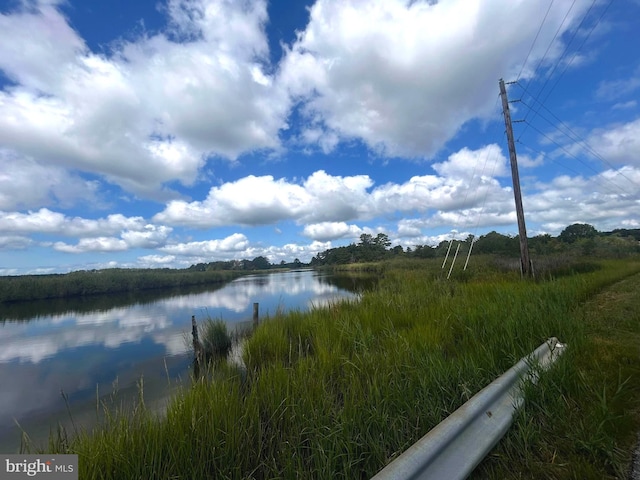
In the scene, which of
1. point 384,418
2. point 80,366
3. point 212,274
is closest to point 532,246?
point 384,418

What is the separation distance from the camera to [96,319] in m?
20.4

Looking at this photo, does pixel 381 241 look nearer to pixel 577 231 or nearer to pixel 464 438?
pixel 577 231

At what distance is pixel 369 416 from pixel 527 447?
3.67 feet

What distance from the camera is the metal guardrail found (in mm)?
1422

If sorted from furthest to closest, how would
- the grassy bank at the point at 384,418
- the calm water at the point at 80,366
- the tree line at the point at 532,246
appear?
1. the tree line at the point at 532,246
2. the calm water at the point at 80,366
3. the grassy bank at the point at 384,418

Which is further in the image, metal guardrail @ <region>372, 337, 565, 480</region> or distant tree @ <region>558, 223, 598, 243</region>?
distant tree @ <region>558, 223, 598, 243</region>

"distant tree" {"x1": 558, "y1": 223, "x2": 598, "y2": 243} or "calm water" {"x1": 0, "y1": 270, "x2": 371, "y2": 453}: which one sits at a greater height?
"distant tree" {"x1": 558, "y1": 223, "x2": 598, "y2": 243}

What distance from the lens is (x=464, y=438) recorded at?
1.70 m

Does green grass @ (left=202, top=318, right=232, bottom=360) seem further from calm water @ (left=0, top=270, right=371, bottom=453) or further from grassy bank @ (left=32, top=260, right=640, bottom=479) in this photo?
grassy bank @ (left=32, top=260, right=640, bottom=479)

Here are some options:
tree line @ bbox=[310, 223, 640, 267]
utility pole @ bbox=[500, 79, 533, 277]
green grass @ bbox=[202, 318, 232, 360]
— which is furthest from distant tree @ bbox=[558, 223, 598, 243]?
green grass @ bbox=[202, 318, 232, 360]

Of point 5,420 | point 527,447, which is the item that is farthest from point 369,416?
point 5,420

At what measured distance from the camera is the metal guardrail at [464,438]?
4.66ft

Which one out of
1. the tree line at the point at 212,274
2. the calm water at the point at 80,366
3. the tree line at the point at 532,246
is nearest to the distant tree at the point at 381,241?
the tree line at the point at 532,246

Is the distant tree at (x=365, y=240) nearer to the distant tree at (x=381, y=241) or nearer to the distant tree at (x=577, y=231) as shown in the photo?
the distant tree at (x=381, y=241)
